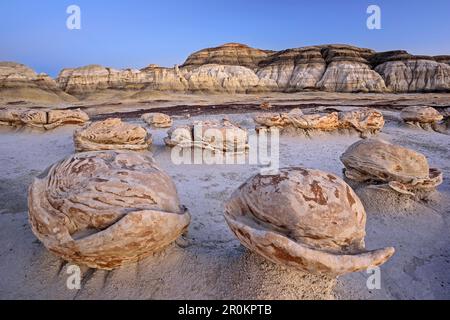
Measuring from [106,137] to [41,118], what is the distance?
414 cm

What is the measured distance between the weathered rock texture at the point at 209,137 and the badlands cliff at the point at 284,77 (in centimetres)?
2980

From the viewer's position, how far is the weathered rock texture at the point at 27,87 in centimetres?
2937

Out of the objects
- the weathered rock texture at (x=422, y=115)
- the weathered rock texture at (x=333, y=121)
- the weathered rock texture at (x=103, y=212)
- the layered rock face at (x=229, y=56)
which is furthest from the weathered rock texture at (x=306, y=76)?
the weathered rock texture at (x=103, y=212)

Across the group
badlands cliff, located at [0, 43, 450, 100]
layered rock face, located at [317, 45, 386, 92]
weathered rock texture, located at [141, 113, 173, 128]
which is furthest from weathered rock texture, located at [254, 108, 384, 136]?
layered rock face, located at [317, 45, 386, 92]

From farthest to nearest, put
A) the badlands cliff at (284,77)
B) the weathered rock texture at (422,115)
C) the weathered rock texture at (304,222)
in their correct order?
the badlands cliff at (284,77), the weathered rock texture at (422,115), the weathered rock texture at (304,222)

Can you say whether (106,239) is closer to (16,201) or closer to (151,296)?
(151,296)

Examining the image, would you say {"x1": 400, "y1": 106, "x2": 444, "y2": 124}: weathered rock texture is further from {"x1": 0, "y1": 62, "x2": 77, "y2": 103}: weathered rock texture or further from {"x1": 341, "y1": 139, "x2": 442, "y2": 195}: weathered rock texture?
{"x1": 0, "y1": 62, "x2": 77, "y2": 103}: weathered rock texture

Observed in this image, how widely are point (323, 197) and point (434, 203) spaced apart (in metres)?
2.69

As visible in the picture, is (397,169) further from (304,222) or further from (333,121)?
(333,121)

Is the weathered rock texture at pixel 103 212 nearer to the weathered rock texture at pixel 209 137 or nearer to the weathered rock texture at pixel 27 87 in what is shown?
the weathered rock texture at pixel 209 137

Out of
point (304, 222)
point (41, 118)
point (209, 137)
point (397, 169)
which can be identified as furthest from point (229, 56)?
point (304, 222)

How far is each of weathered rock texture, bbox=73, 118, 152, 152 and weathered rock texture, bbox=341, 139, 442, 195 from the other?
4698 millimetres

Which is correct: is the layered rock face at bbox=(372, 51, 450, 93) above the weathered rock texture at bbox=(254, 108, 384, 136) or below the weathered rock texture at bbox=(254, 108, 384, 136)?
above

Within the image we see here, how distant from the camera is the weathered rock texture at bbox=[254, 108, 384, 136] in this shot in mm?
8547
